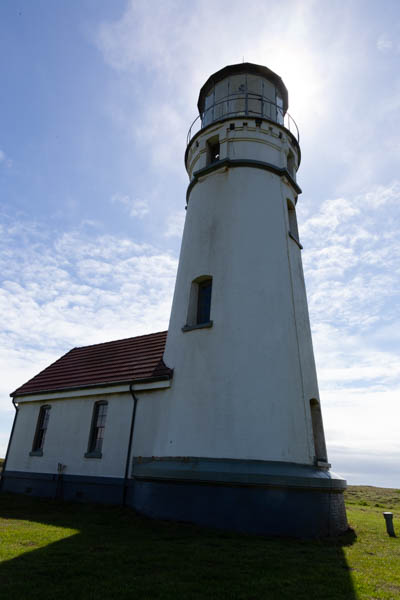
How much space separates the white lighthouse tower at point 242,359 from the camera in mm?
9102

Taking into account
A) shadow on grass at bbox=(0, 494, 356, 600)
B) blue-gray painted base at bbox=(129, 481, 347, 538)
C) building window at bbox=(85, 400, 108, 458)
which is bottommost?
shadow on grass at bbox=(0, 494, 356, 600)

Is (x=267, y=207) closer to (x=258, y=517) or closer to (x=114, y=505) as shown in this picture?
(x=258, y=517)

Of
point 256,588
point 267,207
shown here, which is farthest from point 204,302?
point 256,588

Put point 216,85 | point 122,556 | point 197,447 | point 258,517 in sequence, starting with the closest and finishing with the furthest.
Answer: point 122,556 → point 258,517 → point 197,447 → point 216,85

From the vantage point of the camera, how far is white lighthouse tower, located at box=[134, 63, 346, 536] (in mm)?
9102

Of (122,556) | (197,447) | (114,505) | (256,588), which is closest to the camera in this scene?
(256,588)

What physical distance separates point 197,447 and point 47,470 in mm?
8094

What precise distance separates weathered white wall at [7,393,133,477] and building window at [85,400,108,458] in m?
0.16

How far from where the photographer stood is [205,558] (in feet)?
21.6

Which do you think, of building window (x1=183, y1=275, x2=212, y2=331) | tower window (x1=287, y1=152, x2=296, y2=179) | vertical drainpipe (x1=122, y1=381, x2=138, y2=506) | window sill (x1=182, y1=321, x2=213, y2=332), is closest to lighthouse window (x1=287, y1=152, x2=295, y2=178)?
tower window (x1=287, y1=152, x2=296, y2=179)

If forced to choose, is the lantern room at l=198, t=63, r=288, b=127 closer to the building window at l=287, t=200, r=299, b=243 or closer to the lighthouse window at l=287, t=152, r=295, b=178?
the lighthouse window at l=287, t=152, r=295, b=178

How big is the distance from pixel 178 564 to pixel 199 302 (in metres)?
7.44

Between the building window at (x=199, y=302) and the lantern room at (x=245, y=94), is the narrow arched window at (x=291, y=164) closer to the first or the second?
the lantern room at (x=245, y=94)

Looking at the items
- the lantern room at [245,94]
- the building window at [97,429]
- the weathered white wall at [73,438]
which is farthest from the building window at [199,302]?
the lantern room at [245,94]
